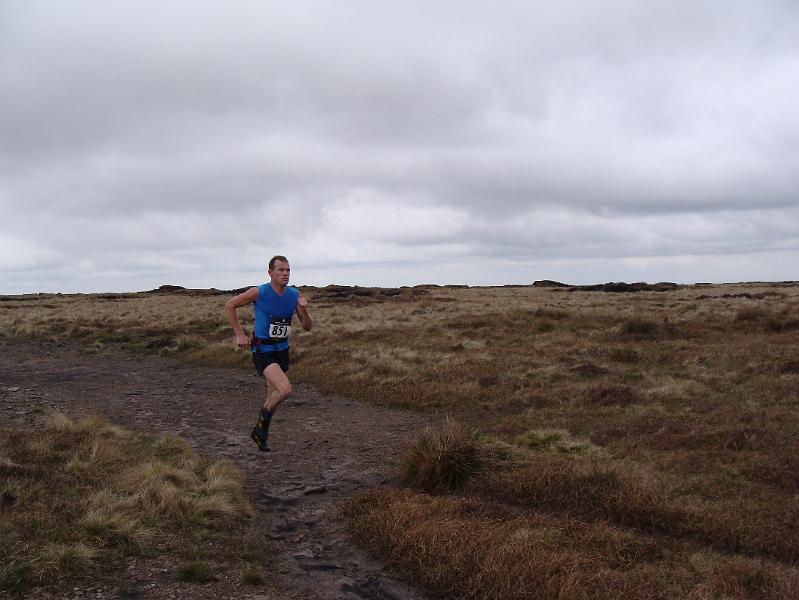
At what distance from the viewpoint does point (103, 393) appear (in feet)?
46.8

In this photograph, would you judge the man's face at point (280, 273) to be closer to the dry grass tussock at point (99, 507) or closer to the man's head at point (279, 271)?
the man's head at point (279, 271)

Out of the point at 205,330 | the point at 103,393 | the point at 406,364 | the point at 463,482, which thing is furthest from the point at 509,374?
the point at 205,330

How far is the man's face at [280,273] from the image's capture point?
814 centimetres

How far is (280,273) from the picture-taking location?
8.12 metres

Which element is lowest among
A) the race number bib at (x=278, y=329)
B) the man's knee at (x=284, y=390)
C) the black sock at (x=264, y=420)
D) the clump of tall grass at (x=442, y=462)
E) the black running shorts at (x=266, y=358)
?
the clump of tall grass at (x=442, y=462)

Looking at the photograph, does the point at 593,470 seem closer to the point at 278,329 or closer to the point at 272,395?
the point at 272,395

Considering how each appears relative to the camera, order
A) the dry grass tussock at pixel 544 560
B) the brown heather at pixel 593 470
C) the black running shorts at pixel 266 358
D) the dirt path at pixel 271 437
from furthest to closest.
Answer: the black running shorts at pixel 266 358 < the dirt path at pixel 271 437 < the brown heather at pixel 593 470 < the dry grass tussock at pixel 544 560

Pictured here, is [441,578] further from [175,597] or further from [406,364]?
[406,364]

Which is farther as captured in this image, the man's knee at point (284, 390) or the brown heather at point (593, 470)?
the man's knee at point (284, 390)

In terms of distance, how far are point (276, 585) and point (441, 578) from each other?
131cm

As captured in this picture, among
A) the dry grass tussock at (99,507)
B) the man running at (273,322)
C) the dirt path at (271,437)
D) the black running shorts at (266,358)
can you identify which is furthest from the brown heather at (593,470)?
the black running shorts at (266,358)

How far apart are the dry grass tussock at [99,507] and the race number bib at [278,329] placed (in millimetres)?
1785

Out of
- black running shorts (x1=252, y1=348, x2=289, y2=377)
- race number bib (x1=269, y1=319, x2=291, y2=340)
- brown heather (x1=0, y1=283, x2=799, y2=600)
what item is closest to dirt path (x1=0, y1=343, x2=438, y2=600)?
brown heather (x1=0, y1=283, x2=799, y2=600)

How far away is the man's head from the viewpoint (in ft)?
26.7
